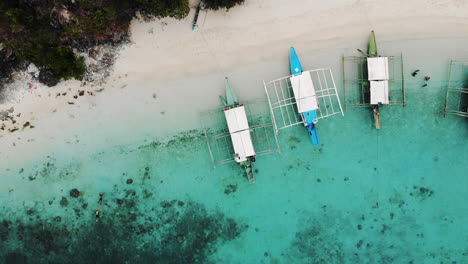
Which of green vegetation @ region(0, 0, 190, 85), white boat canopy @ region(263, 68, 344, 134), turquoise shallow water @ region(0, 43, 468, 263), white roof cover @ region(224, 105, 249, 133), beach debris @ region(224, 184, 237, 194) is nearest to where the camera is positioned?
green vegetation @ region(0, 0, 190, 85)

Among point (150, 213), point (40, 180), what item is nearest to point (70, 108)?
point (40, 180)

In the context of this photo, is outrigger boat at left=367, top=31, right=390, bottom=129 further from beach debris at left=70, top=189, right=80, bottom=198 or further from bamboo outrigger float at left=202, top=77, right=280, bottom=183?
beach debris at left=70, top=189, right=80, bottom=198

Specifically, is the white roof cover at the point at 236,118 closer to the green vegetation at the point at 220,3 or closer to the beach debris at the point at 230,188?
the beach debris at the point at 230,188

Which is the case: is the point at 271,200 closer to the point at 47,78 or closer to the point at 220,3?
the point at 220,3

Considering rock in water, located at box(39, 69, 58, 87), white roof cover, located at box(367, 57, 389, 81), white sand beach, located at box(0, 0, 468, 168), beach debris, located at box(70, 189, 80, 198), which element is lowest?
beach debris, located at box(70, 189, 80, 198)

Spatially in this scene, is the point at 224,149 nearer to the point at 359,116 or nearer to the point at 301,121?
the point at 301,121

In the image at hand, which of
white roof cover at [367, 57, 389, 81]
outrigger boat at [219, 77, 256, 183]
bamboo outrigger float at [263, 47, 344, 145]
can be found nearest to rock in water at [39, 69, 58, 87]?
outrigger boat at [219, 77, 256, 183]
